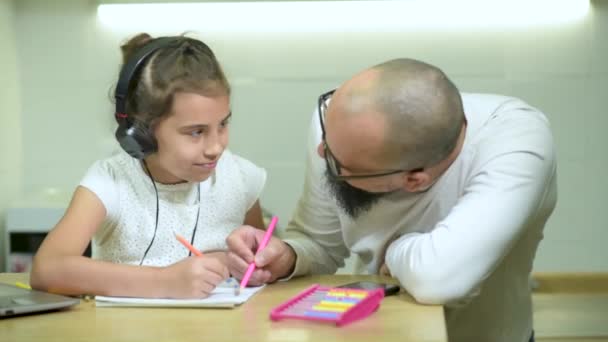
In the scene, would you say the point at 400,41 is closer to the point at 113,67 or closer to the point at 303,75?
the point at 303,75

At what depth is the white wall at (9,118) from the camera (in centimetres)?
292

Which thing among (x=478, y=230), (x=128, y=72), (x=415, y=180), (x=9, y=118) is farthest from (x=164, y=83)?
(x=9, y=118)

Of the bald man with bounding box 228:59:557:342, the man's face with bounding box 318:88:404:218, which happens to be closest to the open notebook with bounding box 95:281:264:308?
the bald man with bounding box 228:59:557:342

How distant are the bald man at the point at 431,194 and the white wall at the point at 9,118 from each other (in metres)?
1.49

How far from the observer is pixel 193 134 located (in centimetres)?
164

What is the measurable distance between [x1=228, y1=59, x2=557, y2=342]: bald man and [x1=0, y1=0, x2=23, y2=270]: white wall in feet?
4.88

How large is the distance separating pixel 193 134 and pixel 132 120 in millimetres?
115

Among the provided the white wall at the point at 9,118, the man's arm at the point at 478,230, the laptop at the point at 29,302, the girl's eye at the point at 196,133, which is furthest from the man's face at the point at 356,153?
the white wall at the point at 9,118

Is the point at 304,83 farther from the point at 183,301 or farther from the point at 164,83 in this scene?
the point at 183,301

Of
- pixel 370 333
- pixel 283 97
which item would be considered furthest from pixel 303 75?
pixel 370 333

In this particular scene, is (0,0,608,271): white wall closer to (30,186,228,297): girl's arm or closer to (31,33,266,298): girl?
(31,33,266,298): girl

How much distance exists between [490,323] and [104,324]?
2.48ft

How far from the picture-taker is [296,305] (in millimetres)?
1340

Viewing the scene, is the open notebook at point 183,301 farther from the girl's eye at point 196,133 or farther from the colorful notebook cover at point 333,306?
the girl's eye at point 196,133
